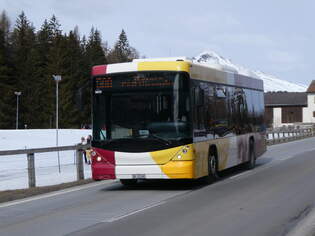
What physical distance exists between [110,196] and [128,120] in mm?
1819

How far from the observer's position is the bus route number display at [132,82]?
47.5ft

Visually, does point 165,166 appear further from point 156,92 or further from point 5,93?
point 5,93

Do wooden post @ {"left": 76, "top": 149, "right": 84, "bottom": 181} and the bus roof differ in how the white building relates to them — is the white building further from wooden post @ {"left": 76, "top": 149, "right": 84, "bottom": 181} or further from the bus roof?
the bus roof

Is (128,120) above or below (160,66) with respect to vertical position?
below

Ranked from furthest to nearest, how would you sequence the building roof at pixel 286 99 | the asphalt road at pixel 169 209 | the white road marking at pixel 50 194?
the building roof at pixel 286 99 → the white road marking at pixel 50 194 → the asphalt road at pixel 169 209

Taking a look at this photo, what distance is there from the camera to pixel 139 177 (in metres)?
14.4

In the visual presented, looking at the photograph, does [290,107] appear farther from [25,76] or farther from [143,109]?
[143,109]

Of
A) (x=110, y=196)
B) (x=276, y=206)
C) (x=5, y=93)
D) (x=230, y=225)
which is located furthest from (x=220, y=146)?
(x=5, y=93)

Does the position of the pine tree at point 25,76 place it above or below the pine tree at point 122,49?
below

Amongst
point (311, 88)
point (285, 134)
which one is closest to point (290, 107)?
point (311, 88)

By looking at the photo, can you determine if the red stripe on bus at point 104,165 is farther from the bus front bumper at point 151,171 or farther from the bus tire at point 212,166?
the bus tire at point 212,166

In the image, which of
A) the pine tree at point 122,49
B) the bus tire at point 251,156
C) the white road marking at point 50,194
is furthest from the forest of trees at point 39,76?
the white road marking at point 50,194

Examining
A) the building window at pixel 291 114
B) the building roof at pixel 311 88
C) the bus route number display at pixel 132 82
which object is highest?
the building roof at pixel 311 88

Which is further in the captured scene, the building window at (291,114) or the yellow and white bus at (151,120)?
the building window at (291,114)
